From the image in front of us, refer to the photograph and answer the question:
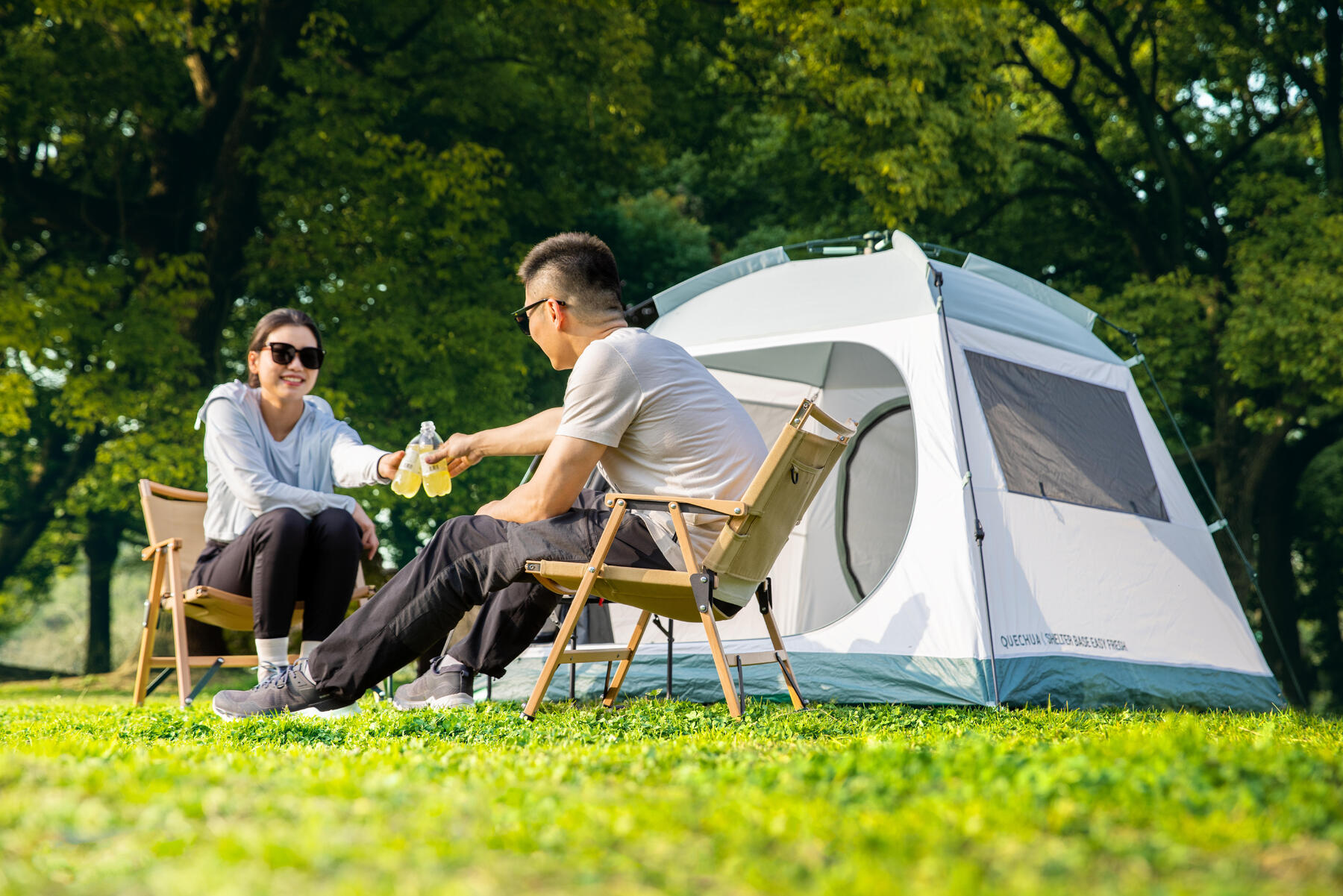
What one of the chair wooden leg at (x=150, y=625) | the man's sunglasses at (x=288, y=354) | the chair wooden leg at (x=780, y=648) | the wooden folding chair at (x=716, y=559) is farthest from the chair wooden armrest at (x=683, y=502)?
the chair wooden leg at (x=150, y=625)

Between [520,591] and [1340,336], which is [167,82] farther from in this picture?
[1340,336]

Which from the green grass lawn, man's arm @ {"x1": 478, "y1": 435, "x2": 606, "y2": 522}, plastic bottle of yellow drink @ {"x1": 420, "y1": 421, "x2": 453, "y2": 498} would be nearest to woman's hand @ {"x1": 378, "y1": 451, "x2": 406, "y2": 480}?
plastic bottle of yellow drink @ {"x1": 420, "y1": 421, "x2": 453, "y2": 498}

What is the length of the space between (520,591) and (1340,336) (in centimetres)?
855

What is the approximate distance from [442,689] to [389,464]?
0.89 metres

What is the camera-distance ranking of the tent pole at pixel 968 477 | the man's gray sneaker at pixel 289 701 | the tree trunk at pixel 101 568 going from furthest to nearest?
the tree trunk at pixel 101 568
the tent pole at pixel 968 477
the man's gray sneaker at pixel 289 701

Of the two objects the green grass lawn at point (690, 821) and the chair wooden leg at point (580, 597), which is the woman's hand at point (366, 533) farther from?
the green grass lawn at point (690, 821)

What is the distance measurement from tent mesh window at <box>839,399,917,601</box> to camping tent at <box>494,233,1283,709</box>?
27 centimetres

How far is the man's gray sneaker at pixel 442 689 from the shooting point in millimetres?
3822

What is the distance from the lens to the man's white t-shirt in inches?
131

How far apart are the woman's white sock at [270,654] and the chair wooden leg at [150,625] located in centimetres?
91

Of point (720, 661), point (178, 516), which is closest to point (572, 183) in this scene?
point (178, 516)

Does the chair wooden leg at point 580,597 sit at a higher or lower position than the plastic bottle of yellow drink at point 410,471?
lower

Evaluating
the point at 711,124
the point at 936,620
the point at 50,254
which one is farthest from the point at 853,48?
the point at 50,254

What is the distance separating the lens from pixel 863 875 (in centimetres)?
127
